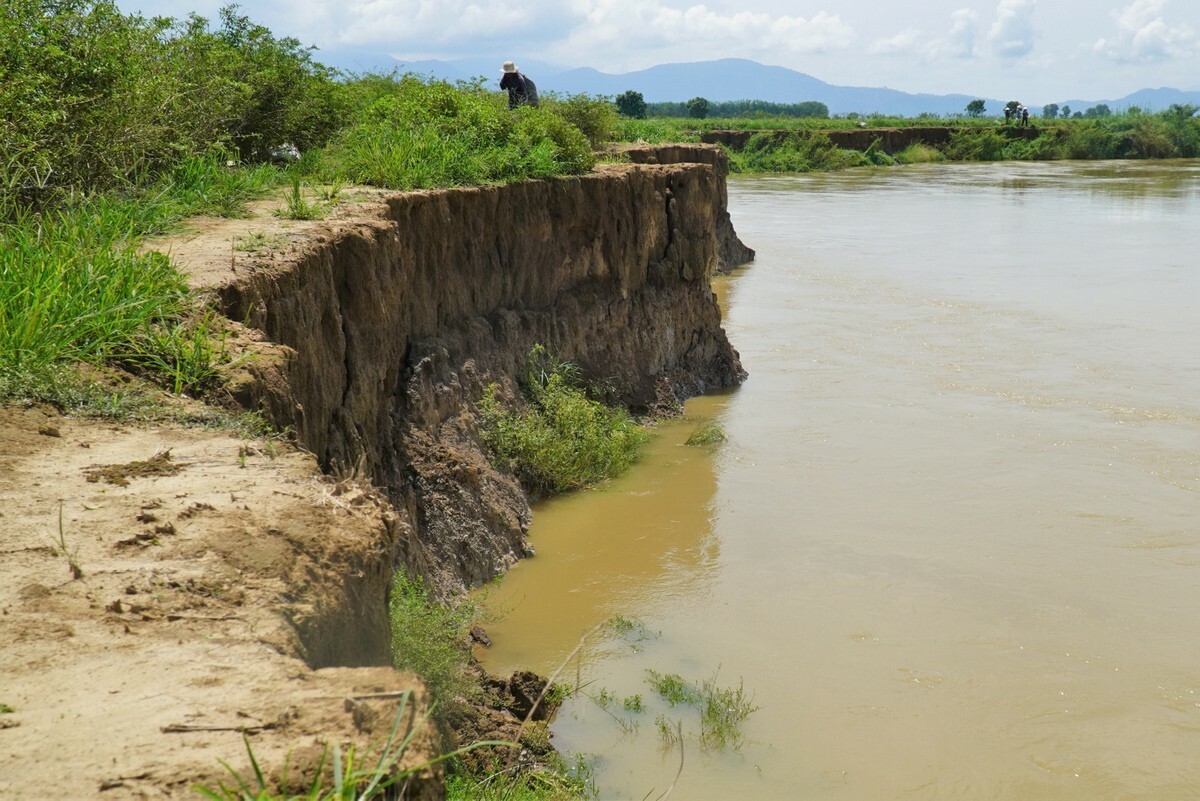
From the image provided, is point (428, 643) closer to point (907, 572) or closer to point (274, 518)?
point (274, 518)

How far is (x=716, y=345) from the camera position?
1309 centimetres

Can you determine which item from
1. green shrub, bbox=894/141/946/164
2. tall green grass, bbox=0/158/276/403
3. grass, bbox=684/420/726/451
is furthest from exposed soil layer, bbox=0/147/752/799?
green shrub, bbox=894/141/946/164

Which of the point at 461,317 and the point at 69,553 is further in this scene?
the point at 461,317

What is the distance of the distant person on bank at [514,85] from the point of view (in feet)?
47.0

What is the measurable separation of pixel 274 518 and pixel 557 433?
5.99m

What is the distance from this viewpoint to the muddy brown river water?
5973 mm

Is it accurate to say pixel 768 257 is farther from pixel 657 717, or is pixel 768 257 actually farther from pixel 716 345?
pixel 657 717

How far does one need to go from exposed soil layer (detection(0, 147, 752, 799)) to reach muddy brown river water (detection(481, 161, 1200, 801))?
81 cm

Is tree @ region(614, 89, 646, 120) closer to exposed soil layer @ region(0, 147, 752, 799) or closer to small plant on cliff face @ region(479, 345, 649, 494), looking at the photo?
small plant on cliff face @ region(479, 345, 649, 494)

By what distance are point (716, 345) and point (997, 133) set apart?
4659cm

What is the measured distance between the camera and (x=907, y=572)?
8.13 m

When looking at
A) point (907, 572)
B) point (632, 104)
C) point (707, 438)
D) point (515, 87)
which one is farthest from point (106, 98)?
point (632, 104)

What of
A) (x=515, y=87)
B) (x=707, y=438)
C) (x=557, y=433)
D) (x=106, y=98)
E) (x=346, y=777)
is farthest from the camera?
(x=515, y=87)

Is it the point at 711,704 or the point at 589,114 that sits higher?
the point at 589,114
